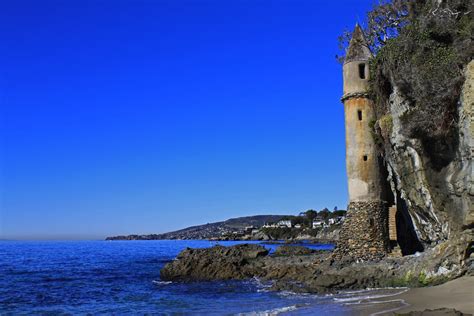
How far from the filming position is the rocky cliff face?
15.1 m

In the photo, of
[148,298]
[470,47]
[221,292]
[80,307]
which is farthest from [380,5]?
[80,307]

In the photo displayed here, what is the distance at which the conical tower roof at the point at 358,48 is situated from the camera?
2514 cm

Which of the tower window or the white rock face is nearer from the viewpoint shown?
the white rock face

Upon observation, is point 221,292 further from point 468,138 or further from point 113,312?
point 468,138

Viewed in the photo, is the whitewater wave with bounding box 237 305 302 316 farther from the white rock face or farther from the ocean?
the white rock face

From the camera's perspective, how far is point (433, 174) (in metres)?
17.8

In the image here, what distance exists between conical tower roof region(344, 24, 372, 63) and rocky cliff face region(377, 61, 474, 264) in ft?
13.5

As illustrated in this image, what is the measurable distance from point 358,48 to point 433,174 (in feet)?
32.8

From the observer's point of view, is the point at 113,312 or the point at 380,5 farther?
the point at 380,5

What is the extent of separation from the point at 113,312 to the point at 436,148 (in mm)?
13826

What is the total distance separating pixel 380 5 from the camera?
72.4 ft

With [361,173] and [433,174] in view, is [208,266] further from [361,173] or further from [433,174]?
[433,174]

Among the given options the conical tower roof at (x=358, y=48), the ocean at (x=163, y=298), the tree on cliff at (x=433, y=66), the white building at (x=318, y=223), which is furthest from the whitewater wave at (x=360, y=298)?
the white building at (x=318, y=223)

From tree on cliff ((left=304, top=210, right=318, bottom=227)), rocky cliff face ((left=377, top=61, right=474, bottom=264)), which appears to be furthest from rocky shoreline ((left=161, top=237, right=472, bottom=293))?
tree on cliff ((left=304, top=210, right=318, bottom=227))
